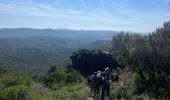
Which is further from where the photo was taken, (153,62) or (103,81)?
(153,62)

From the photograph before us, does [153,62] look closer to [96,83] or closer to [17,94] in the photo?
[96,83]

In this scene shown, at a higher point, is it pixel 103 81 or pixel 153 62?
pixel 153 62

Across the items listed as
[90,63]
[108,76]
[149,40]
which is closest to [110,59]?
[90,63]

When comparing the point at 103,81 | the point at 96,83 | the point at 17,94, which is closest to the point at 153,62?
the point at 96,83

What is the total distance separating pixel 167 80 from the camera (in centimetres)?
1830

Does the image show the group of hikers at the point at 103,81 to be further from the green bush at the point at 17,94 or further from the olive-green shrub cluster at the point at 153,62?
the green bush at the point at 17,94

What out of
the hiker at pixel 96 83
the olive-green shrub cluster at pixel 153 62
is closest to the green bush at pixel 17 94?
the hiker at pixel 96 83

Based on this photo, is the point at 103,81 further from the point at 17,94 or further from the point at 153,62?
the point at 153,62

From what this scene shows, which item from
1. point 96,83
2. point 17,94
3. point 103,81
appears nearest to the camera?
point 17,94

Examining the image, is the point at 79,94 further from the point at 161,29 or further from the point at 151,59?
the point at 161,29

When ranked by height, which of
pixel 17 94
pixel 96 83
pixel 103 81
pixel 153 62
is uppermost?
pixel 153 62

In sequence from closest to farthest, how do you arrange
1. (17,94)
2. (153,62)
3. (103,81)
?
(17,94) → (103,81) → (153,62)

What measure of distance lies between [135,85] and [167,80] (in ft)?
5.53

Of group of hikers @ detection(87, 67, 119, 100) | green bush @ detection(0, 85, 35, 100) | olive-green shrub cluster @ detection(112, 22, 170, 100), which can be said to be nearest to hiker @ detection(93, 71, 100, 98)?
group of hikers @ detection(87, 67, 119, 100)
